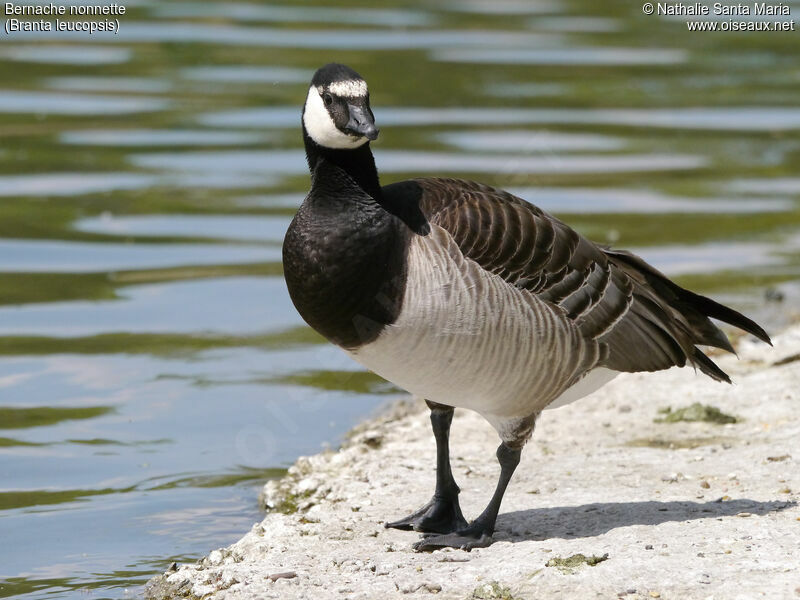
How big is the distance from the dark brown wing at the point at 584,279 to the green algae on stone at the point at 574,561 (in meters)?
1.21

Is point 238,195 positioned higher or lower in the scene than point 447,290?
higher

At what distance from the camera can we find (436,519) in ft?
22.1

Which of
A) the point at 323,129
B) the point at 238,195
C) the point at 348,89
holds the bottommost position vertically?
the point at 238,195

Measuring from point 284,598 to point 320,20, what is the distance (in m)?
17.9

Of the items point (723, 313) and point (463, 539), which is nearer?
point (463, 539)

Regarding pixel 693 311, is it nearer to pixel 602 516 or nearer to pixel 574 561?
pixel 602 516

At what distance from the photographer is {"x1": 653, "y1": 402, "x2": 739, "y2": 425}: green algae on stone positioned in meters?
8.41

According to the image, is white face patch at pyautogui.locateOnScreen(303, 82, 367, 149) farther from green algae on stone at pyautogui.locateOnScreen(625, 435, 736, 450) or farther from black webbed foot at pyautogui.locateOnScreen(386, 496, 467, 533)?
green algae on stone at pyautogui.locateOnScreen(625, 435, 736, 450)

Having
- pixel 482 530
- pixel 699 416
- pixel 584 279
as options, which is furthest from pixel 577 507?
pixel 699 416

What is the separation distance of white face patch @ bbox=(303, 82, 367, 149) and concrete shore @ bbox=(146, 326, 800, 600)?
6.84 feet

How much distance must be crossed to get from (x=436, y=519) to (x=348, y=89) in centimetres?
233

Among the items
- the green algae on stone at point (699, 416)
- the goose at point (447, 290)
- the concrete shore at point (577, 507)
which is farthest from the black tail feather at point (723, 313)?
the green algae on stone at point (699, 416)

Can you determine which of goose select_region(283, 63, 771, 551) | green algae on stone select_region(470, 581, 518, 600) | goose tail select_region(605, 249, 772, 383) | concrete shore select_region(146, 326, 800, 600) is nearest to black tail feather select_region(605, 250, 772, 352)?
goose tail select_region(605, 249, 772, 383)

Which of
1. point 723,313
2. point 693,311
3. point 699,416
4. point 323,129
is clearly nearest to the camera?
point 323,129
